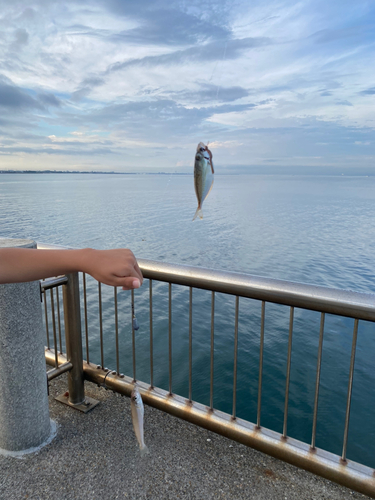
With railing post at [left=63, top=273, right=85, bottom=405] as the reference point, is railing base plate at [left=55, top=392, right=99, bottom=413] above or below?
below

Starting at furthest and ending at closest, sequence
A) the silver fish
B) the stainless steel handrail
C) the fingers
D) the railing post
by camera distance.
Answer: the railing post
the silver fish
the stainless steel handrail
the fingers

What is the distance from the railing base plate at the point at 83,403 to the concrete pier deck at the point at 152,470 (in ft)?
0.53

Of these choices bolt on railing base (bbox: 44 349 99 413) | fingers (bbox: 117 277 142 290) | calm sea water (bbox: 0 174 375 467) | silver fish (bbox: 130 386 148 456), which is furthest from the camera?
calm sea water (bbox: 0 174 375 467)

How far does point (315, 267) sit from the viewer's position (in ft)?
73.8

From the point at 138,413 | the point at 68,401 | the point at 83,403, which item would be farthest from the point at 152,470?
the point at 68,401

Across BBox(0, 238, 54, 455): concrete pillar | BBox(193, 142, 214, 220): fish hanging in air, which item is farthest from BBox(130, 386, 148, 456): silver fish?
BBox(193, 142, 214, 220): fish hanging in air

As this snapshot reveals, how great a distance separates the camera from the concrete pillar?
8.39 ft

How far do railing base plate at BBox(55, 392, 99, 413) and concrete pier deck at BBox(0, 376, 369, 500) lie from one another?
161mm

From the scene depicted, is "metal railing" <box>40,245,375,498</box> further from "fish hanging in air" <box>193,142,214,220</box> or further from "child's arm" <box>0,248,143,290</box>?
"child's arm" <box>0,248,143,290</box>

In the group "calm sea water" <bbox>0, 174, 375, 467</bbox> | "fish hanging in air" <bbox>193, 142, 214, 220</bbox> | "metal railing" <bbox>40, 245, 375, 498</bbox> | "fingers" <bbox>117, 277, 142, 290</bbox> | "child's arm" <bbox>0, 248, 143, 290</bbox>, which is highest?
"fish hanging in air" <bbox>193, 142, 214, 220</bbox>

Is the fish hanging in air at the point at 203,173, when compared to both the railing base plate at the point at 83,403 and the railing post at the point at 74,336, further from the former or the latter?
the railing base plate at the point at 83,403

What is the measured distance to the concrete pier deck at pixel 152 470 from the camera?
250cm

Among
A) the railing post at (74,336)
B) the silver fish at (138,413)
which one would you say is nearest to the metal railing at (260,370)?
the railing post at (74,336)

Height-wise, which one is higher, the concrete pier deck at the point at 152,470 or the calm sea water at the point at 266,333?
the concrete pier deck at the point at 152,470
